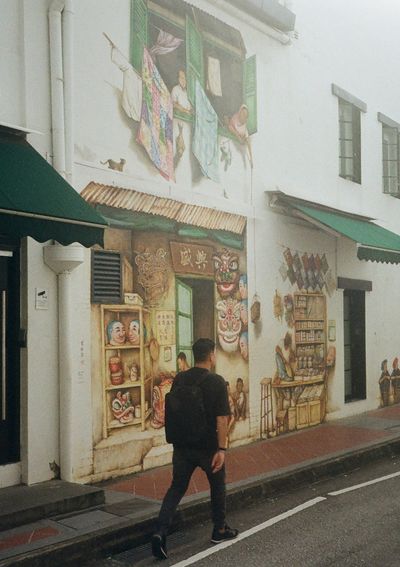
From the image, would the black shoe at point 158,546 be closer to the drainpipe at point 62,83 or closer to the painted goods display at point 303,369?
the drainpipe at point 62,83

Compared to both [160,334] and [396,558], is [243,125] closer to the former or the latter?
[160,334]

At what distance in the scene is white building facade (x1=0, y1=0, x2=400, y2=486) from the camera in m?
7.71

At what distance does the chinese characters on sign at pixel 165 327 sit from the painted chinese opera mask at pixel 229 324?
102cm

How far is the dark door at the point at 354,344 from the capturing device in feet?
46.4

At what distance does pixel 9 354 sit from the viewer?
7531 millimetres

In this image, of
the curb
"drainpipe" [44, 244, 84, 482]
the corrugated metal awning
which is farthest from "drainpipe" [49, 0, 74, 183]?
the curb

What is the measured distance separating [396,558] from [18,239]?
481 cm

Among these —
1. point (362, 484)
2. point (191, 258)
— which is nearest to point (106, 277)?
point (191, 258)

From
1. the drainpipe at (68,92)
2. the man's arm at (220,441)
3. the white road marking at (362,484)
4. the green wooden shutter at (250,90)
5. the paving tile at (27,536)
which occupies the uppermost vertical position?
the green wooden shutter at (250,90)

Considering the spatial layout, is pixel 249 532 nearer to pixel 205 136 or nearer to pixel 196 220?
pixel 196 220

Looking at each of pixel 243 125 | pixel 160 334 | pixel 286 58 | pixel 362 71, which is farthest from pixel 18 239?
pixel 362 71

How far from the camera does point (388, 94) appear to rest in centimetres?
1546

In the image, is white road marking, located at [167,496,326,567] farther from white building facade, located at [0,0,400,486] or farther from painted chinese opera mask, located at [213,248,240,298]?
painted chinese opera mask, located at [213,248,240,298]

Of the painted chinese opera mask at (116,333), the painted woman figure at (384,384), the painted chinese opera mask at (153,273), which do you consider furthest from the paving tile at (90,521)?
the painted woman figure at (384,384)
